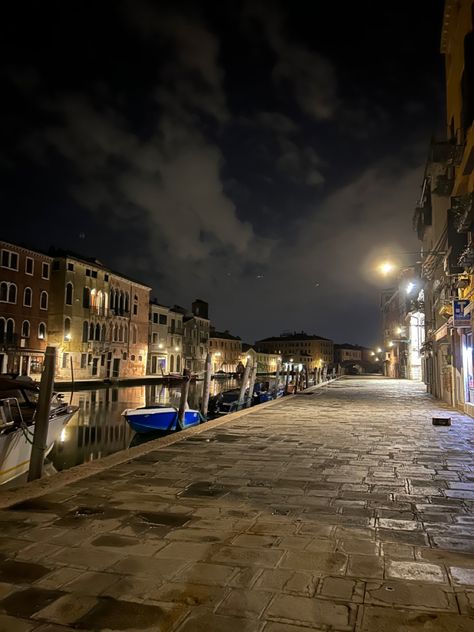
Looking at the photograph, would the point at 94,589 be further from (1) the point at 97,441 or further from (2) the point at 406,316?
(2) the point at 406,316

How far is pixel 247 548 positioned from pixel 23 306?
3844 cm

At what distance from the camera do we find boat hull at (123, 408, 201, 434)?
1546 cm

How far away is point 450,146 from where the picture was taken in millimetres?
14211

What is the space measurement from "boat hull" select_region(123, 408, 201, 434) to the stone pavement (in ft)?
26.6

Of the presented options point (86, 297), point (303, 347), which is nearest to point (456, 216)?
point (86, 297)

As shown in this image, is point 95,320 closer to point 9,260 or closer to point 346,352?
point 9,260

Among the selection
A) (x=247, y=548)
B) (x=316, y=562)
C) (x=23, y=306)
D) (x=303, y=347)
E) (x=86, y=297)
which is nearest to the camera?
(x=316, y=562)

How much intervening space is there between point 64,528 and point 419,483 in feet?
13.9

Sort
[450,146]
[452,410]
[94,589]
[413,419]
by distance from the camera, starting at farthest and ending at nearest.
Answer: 1. [452,410]
2. [450,146]
3. [413,419]
4. [94,589]

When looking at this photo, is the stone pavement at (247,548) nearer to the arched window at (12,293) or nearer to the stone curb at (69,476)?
the stone curb at (69,476)

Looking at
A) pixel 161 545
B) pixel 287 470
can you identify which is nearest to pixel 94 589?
pixel 161 545

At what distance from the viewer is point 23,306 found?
125 feet

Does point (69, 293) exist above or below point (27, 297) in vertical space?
above

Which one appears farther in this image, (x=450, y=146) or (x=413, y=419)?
(x=450, y=146)
